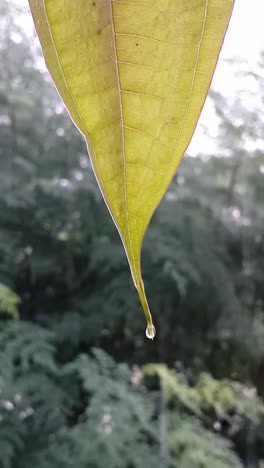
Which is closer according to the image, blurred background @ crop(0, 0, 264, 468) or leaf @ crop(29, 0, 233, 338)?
leaf @ crop(29, 0, 233, 338)

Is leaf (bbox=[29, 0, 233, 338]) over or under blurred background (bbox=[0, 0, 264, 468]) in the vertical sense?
under

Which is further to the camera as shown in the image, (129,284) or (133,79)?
(129,284)

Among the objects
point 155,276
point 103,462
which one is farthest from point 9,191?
point 103,462

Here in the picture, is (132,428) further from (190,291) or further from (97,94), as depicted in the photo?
(97,94)

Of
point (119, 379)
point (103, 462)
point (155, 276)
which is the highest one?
point (155, 276)

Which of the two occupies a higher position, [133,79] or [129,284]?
[129,284]
